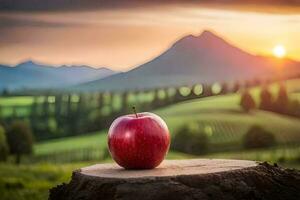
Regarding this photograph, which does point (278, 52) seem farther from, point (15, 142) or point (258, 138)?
point (15, 142)

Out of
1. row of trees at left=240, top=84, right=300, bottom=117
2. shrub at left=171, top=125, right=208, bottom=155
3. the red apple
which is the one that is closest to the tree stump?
the red apple

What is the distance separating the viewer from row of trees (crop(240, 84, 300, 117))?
15.0ft

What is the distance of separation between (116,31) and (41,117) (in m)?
0.66

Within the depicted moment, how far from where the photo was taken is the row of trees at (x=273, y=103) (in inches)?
179

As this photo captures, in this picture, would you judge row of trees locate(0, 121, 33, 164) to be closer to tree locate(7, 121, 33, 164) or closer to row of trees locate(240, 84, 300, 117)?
tree locate(7, 121, 33, 164)

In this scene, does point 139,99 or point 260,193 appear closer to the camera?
point 260,193

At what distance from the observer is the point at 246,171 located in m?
2.49

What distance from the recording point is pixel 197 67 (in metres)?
4.52

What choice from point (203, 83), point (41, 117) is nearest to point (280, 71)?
point (203, 83)

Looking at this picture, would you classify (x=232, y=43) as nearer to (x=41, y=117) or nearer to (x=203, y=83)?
(x=203, y=83)

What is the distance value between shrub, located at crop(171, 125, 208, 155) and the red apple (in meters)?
1.93

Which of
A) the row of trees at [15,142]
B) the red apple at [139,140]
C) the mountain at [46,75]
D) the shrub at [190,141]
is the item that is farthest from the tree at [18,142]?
the red apple at [139,140]

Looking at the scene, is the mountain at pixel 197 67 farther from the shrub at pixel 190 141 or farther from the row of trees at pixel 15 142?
the row of trees at pixel 15 142

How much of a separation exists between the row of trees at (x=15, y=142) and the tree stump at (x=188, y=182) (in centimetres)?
191
